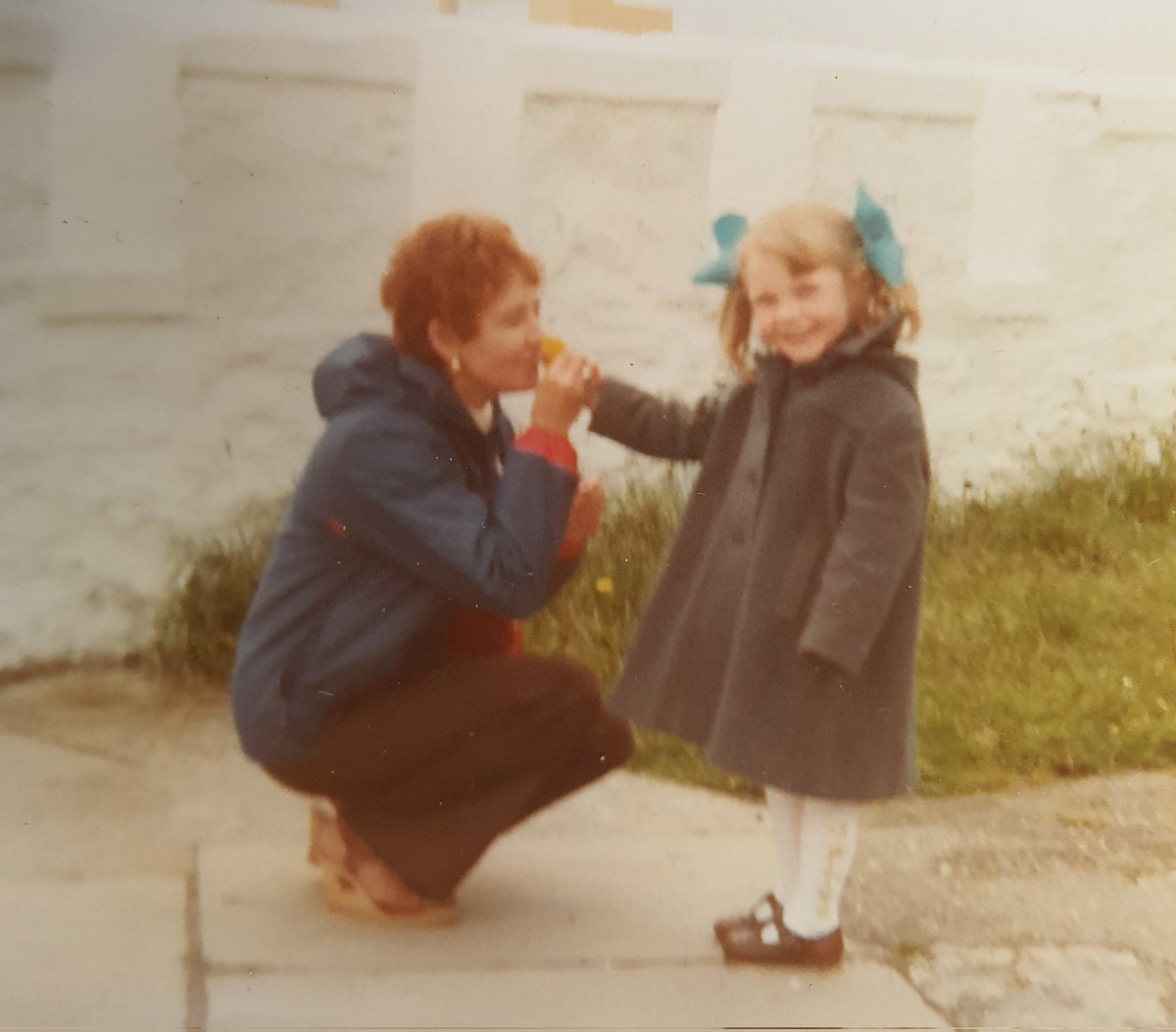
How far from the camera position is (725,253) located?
5.82 ft

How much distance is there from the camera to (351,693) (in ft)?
5.79

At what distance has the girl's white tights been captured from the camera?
1774 millimetres

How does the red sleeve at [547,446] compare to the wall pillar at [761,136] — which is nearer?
the red sleeve at [547,446]

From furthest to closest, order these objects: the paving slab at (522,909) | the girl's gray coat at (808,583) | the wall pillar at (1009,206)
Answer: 1. the wall pillar at (1009,206)
2. the paving slab at (522,909)
3. the girl's gray coat at (808,583)

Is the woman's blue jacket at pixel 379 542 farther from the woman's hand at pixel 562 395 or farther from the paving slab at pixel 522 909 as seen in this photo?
the paving slab at pixel 522 909

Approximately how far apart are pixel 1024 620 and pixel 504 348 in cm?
95

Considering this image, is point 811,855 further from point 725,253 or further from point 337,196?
point 337,196

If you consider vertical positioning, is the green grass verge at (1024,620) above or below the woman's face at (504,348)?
below

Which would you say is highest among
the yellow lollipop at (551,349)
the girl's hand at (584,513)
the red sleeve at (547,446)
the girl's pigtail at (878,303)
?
the girl's pigtail at (878,303)

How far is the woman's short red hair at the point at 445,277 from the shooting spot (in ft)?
5.62

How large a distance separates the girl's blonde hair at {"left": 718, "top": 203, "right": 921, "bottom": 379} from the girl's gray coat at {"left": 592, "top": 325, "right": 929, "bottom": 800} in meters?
0.04

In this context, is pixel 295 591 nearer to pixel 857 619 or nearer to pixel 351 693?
pixel 351 693

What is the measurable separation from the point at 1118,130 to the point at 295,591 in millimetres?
1274

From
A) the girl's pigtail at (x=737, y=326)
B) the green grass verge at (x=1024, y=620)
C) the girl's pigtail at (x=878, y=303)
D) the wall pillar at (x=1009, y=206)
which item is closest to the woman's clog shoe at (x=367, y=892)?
the green grass verge at (x=1024, y=620)
